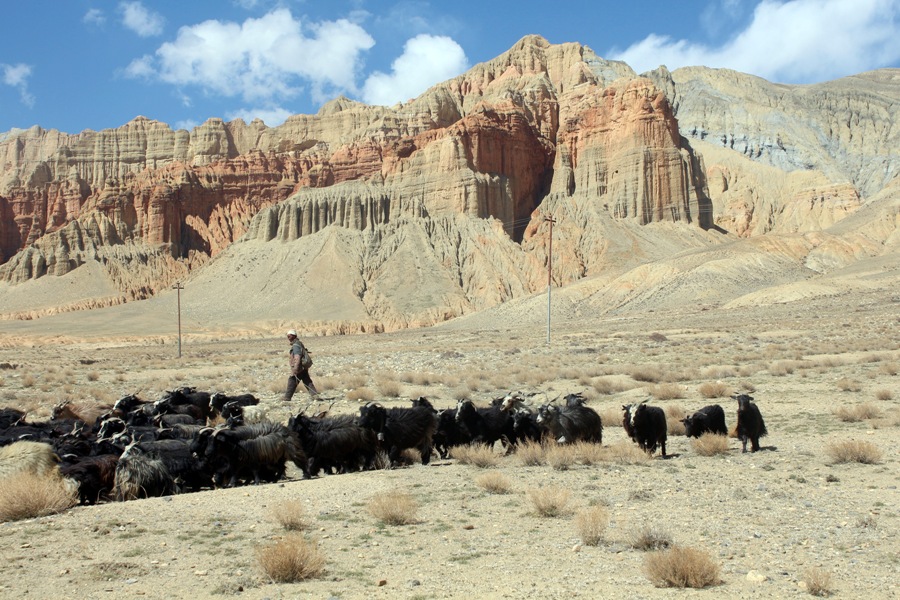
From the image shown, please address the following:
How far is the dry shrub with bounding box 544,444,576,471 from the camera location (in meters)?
11.6

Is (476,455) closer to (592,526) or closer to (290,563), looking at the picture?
(592,526)

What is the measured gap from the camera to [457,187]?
112m

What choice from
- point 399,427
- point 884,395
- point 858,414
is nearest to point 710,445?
point 858,414

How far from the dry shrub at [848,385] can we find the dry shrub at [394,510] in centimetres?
1454

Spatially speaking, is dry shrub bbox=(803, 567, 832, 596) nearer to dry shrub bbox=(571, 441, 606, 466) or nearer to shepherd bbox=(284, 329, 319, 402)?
dry shrub bbox=(571, 441, 606, 466)

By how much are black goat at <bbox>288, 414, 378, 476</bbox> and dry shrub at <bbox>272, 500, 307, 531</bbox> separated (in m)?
3.24

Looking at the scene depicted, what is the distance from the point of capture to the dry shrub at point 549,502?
8.90 m

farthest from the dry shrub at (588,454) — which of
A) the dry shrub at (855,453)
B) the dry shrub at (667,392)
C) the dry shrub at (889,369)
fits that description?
the dry shrub at (889,369)

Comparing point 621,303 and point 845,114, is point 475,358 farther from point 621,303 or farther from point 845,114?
point 845,114

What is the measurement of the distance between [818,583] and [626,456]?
596cm

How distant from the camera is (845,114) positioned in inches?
6540

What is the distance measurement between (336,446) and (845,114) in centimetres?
17982

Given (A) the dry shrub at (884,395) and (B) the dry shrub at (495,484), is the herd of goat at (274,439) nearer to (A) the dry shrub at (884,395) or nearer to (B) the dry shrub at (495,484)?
(B) the dry shrub at (495,484)

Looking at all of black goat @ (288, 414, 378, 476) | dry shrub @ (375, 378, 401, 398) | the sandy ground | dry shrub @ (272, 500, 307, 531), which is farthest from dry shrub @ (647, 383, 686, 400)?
dry shrub @ (272, 500, 307, 531)
